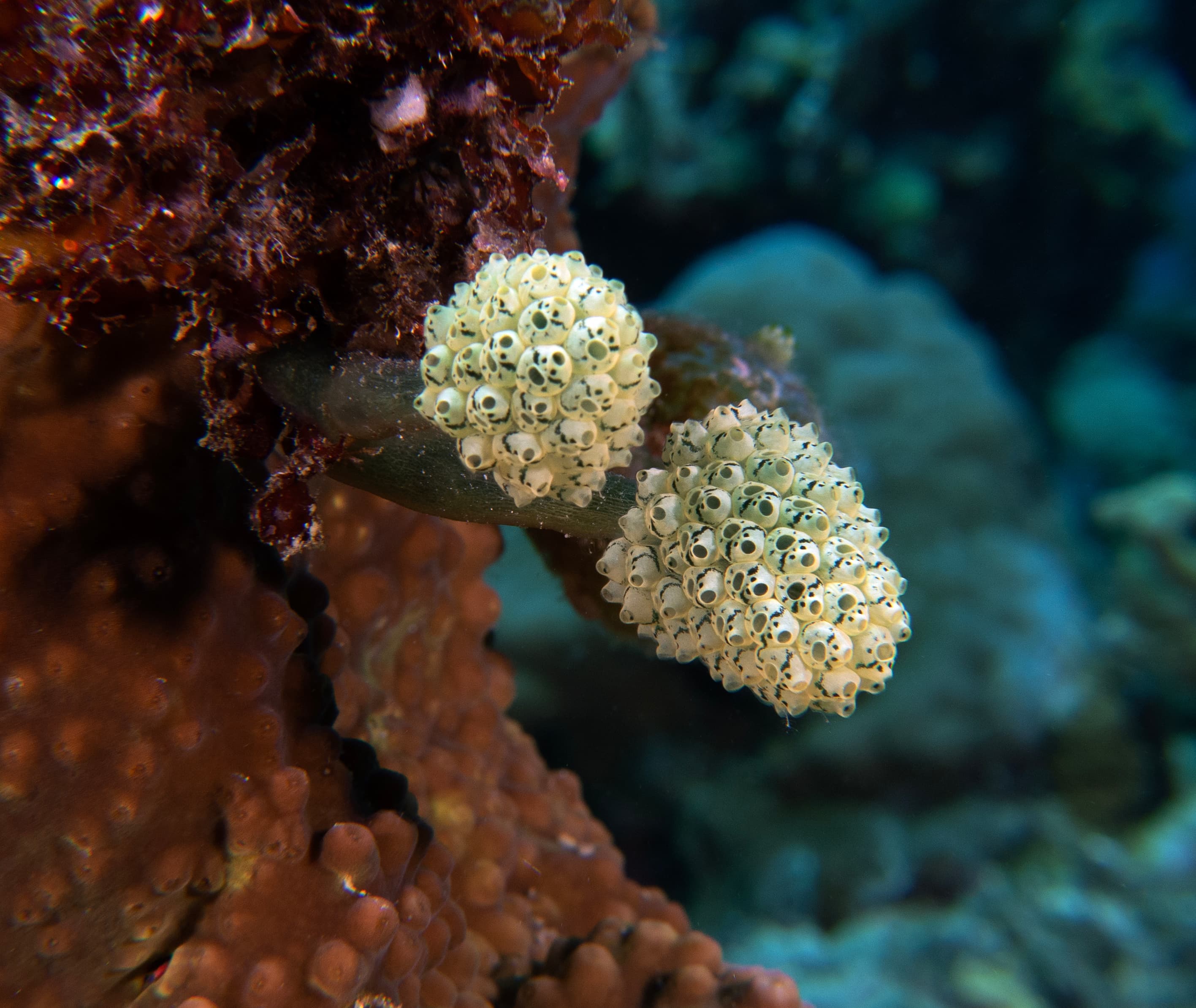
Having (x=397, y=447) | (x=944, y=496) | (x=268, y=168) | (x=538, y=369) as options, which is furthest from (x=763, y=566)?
(x=944, y=496)

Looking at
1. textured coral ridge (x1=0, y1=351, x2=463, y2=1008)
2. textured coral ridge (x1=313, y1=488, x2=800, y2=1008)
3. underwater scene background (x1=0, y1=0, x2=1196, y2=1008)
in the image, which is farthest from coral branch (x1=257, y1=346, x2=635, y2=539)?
textured coral ridge (x1=313, y1=488, x2=800, y2=1008)

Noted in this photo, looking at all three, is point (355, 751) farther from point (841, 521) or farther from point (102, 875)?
point (841, 521)

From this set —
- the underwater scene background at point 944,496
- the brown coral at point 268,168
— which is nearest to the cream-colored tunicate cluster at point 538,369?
the brown coral at point 268,168

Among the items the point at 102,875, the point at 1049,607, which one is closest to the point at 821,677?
the point at 102,875

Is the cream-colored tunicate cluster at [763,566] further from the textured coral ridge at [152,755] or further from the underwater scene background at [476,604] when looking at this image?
the textured coral ridge at [152,755]

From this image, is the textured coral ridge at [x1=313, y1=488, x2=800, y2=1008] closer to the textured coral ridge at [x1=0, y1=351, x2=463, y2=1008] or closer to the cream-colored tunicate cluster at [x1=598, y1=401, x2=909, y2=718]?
the textured coral ridge at [x1=0, y1=351, x2=463, y2=1008]
